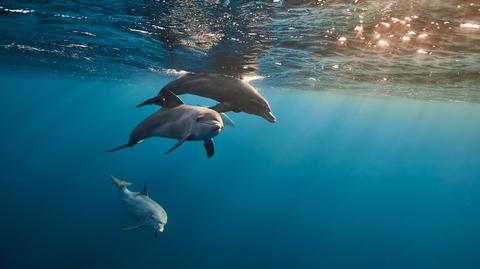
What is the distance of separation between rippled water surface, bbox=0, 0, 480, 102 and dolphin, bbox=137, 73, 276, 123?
189 cm

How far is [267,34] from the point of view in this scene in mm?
10984

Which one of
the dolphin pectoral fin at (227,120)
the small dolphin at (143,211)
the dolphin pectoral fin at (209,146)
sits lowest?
the small dolphin at (143,211)

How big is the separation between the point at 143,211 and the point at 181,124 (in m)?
6.95

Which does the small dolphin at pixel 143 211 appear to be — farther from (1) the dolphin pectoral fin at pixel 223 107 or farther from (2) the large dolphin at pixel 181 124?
(1) the dolphin pectoral fin at pixel 223 107

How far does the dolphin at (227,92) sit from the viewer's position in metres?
7.67

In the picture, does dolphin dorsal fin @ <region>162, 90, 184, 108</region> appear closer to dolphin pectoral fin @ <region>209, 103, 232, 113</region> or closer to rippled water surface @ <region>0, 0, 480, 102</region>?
dolphin pectoral fin @ <region>209, 103, 232, 113</region>

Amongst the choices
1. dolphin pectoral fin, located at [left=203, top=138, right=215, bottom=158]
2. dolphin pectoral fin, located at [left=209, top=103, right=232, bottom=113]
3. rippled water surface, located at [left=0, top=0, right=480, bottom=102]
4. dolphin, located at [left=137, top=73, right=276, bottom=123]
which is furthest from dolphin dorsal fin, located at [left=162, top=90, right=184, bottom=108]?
rippled water surface, located at [left=0, top=0, right=480, bottom=102]

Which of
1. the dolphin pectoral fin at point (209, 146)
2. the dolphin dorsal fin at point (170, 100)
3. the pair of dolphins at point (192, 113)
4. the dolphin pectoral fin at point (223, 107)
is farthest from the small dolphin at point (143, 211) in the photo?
the dolphin dorsal fin at point (170, 100)

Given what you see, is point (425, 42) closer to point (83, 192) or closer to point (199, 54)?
point (199, 54)

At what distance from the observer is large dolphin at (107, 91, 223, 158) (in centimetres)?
535

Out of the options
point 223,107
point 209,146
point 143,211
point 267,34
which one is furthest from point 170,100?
point 143,211

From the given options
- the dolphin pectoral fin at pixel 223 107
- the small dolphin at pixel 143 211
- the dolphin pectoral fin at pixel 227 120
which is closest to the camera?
the dolphin pectoral fin at pixel 223 107

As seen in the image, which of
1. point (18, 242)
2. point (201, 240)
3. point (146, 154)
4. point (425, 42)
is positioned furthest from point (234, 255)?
point (146, 154)

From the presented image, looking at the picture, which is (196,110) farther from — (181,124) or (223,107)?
(223,107)
